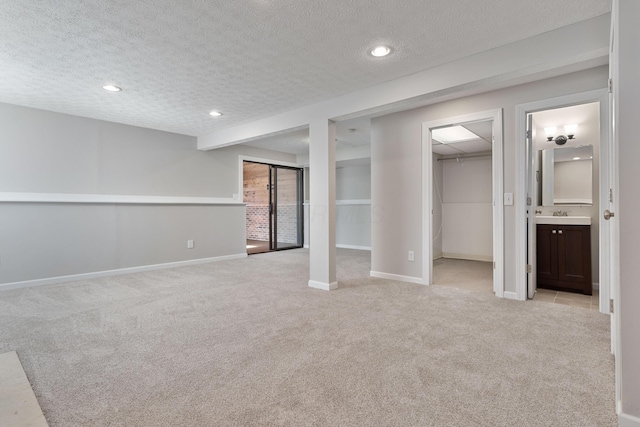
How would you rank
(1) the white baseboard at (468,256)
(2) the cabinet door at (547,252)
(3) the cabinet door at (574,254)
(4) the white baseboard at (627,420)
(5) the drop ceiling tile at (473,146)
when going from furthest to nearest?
(1) the white baseboard at (468,256) → (5) the drop ceiling tile at (473,146) → (2) the cabinet door at (547,252) → (3) the cabinet door at (574,254) → (4) the white baseboard at (627,420)

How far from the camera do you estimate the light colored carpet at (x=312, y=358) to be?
1.49 metres

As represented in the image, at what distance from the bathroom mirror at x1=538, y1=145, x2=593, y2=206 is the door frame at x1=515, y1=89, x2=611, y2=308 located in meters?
1.14

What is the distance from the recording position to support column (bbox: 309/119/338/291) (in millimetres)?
3717

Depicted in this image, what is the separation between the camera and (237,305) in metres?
3.12

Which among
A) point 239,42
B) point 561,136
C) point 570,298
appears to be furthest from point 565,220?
point 239,42

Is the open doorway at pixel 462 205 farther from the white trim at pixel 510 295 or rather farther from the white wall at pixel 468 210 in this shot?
the white trim at pixel 510 295

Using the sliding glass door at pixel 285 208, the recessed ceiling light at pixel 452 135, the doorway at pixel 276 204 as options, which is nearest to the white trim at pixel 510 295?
the recessed ceiling light at pixel 452 135

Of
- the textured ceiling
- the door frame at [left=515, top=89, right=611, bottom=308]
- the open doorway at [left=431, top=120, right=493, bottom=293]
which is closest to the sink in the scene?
the door frame at [left=515, top=89, right=611, bottom=308]

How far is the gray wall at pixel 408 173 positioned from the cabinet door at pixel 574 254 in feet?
2.61

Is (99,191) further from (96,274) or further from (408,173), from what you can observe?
(408,173)

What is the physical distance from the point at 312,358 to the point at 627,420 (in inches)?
57.1

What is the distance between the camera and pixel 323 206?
3.76 m

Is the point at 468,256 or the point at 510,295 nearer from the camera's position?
the point at 510,295

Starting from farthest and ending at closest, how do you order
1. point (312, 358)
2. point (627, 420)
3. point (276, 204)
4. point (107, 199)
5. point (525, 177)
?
point (276, 204)
point (107, 199)
point (525, 177)
point (312, 358)
point (627, 420)
